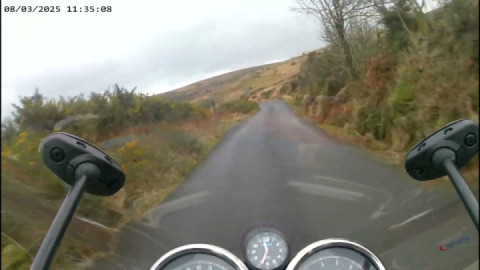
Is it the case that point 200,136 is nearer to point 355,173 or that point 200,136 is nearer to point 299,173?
point 299,173

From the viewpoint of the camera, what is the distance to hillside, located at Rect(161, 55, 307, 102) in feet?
7.92

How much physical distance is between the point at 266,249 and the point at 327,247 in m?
0.24

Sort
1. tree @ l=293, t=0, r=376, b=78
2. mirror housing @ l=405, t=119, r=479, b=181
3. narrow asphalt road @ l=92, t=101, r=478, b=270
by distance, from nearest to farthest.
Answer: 1. mirror housing @ l=405, t=119, r=479, b=181
2. tree @ l=293, t=0, r=376, b=78
3. narrow asphalt road @ l=92, t=101, r=478, b=270

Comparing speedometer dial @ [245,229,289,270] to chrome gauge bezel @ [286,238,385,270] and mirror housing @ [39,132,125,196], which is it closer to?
chrome gauge bezel @ [286,238,385,270]

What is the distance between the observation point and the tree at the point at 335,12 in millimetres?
2324

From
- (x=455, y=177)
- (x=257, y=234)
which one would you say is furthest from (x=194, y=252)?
Result: (x=455, y=177)

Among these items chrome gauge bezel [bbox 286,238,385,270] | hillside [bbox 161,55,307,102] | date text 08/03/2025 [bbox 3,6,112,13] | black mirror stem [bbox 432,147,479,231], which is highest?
date text 08/03/2025 [bbox 3,6,112,13]

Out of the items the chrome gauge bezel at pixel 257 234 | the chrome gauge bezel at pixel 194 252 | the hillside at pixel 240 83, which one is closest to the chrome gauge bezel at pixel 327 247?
the chrome gauge bezel at pixel 257 234

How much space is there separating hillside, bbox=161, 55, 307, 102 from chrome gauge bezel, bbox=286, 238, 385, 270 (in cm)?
64

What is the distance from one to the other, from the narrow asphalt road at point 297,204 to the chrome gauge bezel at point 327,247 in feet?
0.27

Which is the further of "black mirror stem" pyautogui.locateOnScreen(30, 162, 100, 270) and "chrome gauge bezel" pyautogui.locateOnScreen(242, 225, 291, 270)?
"chrome gauge bezel" pyautogui.locateOnScreen(242, 225, 291, 270)

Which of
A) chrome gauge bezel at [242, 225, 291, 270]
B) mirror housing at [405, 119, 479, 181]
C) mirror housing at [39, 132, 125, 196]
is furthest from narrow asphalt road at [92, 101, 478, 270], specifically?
mirror housing at [39, 132, 125, 196]

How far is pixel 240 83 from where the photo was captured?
7.94 feet

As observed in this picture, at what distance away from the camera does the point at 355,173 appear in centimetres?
243
